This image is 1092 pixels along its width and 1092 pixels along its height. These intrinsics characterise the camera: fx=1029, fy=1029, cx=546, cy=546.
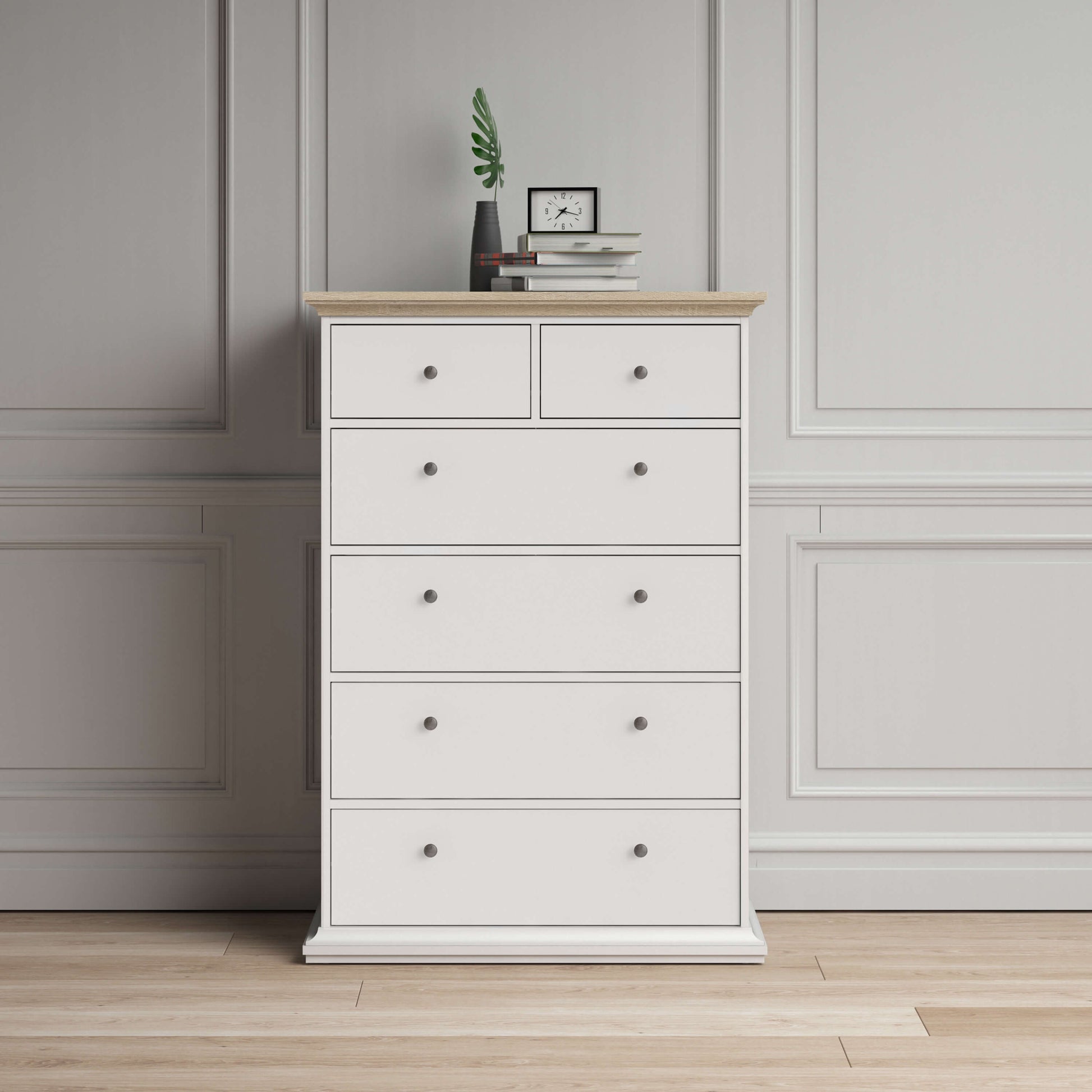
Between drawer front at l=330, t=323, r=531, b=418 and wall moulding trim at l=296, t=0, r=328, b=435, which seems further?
wall moulding trim at l=296, t=0, r=328, b=435

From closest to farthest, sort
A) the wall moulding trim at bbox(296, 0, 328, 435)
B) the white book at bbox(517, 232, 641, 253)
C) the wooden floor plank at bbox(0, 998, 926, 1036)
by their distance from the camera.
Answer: the wooden floor plank at bbox(0, 998, 926, 1036)
the white book at bbox(517, 232, 641, 253)
the wall moulding trim at bbox(296, 0, 328, 435)

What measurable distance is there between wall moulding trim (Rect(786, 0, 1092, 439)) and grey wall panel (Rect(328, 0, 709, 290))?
0.69ft

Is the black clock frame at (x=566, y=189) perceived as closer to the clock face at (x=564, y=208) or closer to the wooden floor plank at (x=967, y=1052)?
the clock face at (x=564, y=208)

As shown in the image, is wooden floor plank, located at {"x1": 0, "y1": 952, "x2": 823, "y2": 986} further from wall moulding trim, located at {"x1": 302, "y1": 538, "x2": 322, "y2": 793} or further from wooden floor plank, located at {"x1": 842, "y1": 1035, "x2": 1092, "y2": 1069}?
wall moulding trim, located at {"x1": 302, "y1": 538, "x2": 322, "y2": 793}

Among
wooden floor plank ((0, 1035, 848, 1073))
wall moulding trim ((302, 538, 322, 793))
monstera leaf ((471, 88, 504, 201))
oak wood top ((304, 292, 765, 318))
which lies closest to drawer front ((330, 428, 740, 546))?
oak wood top ((304, 292, 765, 318))

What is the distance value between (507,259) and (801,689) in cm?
119

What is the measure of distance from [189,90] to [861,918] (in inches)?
96.8

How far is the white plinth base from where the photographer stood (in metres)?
2.04

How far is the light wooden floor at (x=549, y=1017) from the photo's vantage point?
5.55ft

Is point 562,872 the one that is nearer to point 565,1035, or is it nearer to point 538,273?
point 565,1035

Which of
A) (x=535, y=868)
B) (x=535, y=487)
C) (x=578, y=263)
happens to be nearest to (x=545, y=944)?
(x=535, y=868)

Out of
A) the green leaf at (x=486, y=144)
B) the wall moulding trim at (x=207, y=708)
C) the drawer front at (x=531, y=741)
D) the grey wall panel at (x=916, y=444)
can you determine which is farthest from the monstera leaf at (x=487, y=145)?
the drawer front at (x=531, y=741)

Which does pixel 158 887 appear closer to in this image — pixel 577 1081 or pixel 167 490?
pixel 167 490

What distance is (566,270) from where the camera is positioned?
2.08m
